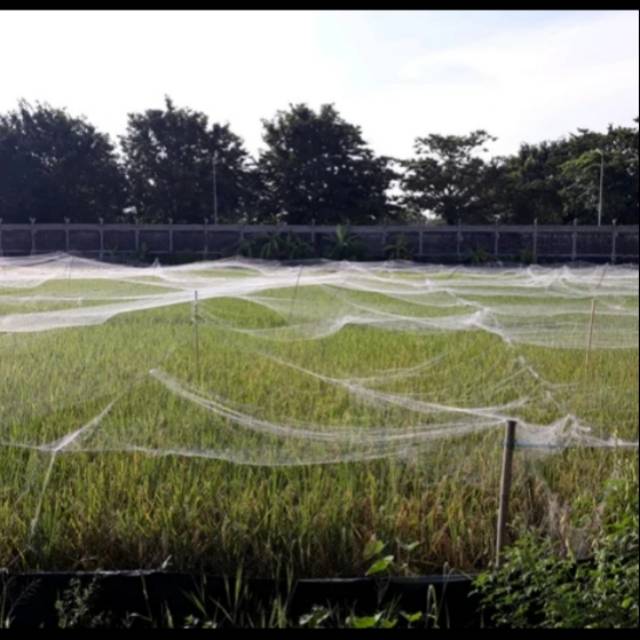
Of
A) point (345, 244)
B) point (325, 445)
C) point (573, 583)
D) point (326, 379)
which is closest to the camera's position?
point (573, 583)

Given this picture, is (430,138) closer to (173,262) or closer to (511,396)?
(511,396)

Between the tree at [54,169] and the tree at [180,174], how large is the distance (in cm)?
10

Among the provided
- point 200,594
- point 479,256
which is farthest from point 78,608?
point 479,256

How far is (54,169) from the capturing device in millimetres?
2816

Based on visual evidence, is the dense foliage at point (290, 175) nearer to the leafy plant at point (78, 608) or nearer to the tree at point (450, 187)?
the tree at point (450, 187)

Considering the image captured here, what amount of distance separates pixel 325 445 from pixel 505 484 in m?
0.51

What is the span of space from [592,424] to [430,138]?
77cm

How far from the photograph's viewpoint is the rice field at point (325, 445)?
61.8 inches

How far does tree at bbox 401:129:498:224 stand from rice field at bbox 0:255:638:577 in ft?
1.30

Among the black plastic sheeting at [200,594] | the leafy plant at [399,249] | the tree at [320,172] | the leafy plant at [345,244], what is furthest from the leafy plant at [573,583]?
the leafy plant at [345,244]

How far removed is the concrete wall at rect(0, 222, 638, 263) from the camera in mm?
1582

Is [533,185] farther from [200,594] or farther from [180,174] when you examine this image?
[180,174]

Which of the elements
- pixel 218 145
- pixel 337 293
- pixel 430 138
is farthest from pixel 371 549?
pixel 337 293

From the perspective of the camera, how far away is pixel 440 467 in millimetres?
1715
